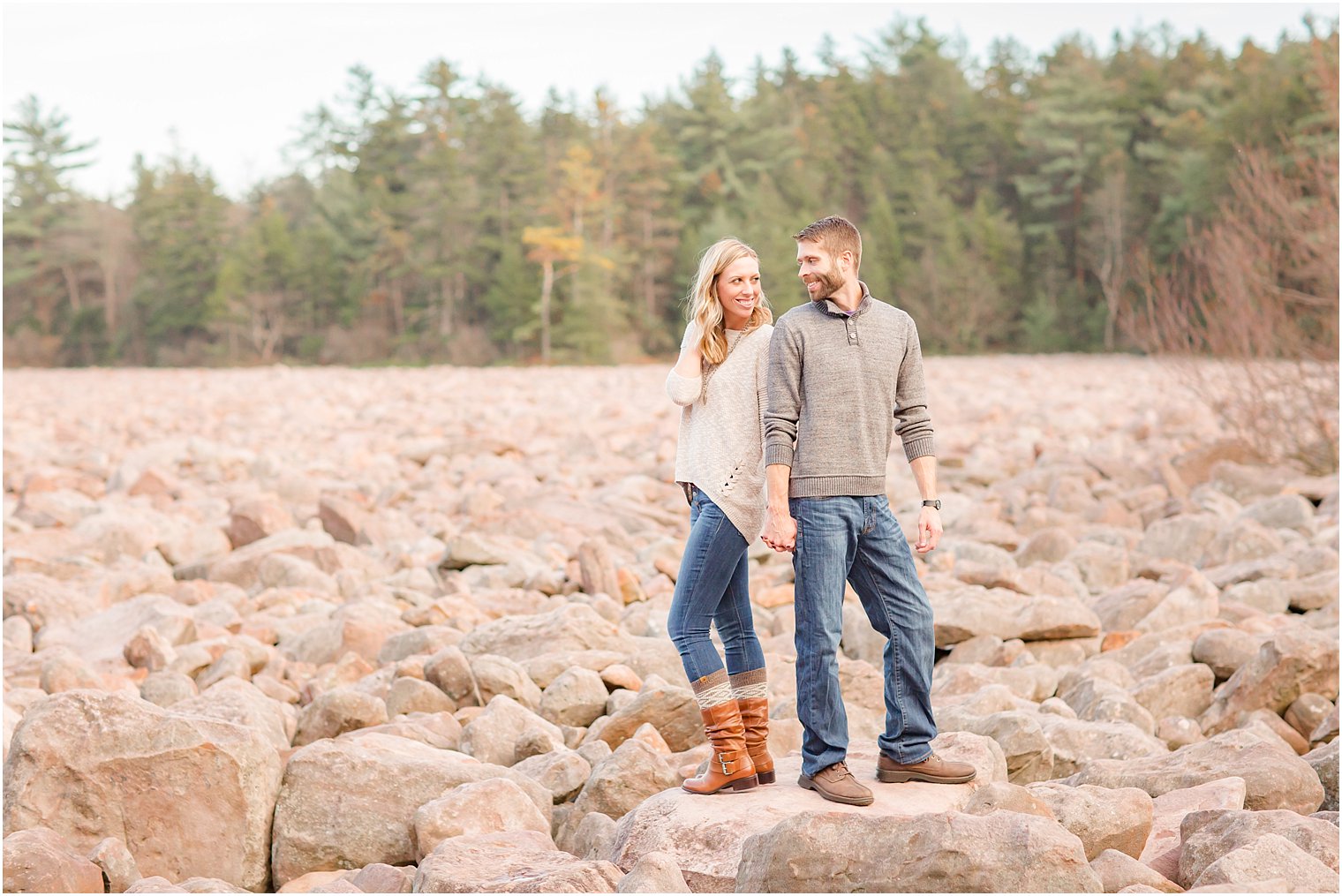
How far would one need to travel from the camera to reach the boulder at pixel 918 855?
290cm

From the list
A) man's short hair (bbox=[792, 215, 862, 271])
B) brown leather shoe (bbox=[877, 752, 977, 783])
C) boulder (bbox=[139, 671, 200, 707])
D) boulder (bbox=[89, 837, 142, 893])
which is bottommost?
boulder (bbox=[89, 837, 142, 893])

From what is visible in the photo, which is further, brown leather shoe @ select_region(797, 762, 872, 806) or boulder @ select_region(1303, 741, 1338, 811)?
boulder @ select_region(1303, 741, 1338, 811)

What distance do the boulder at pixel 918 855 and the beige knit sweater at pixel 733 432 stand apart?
83 cm

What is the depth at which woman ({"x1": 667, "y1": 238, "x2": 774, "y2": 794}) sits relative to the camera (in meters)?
3.50

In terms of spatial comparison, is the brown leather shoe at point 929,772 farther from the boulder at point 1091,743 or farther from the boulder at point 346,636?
Answer: the boulder at point 346,636

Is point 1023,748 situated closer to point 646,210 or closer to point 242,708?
point 242,708

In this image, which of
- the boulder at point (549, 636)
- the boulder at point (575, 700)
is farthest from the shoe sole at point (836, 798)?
the boulder at point (549, 636)

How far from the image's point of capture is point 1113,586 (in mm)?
7344

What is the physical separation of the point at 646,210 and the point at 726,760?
4092 centimetres

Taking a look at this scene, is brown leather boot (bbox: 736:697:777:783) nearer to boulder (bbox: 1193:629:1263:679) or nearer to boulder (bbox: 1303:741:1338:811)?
Answer: boulder (bbox: 1303:741:1338:811)

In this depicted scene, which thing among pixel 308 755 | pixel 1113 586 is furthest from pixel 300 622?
pixel 1113 586

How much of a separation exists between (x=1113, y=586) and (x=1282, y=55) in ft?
124

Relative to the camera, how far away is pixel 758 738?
12.0 feet

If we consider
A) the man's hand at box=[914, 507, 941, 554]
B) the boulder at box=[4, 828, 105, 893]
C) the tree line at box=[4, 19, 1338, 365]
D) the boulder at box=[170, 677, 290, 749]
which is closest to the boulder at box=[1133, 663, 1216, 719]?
the man's hand at box=[914, 507, 941, 554]
